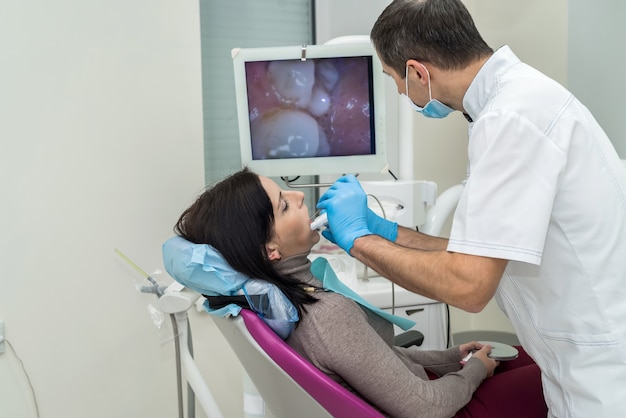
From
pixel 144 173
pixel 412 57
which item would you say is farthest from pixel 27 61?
pixel 412 57

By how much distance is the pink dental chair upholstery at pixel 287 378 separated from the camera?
1.03 m

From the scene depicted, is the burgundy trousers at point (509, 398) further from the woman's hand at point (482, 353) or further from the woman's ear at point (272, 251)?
the woman's ear at point (272, 251)

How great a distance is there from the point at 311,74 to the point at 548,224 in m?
0.91

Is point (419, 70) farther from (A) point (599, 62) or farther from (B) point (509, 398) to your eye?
(A) point (599, 62)

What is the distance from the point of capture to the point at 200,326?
86.6 inches

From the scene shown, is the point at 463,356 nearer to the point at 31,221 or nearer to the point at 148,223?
the point at 148,223

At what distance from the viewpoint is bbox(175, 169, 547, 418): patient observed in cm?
114

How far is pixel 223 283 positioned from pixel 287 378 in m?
0.25

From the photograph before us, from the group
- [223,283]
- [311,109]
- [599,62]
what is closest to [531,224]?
[223,283]

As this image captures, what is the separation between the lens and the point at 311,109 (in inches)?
69.1

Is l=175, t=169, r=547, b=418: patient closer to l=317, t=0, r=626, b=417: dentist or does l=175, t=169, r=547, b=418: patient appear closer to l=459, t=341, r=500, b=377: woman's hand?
l=459, t=341, r=500, b=377: woman's hand

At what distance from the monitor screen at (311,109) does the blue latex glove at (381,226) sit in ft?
1.06

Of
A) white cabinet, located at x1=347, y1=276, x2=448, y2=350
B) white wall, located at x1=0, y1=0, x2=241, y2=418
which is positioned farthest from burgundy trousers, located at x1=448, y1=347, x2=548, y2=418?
white wall, located at x1=0, y1=0, x2=241, y2=418

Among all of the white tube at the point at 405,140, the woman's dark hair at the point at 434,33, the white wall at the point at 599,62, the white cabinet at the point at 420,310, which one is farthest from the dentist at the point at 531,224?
the white wall at the point at 599,62
